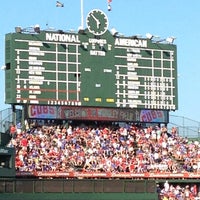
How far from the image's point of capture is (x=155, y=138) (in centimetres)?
5678

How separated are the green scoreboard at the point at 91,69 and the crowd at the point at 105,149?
2.17 meters

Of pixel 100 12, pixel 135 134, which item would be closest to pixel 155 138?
pixel 135 134

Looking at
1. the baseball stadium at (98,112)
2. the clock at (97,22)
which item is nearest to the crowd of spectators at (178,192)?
the baseball stadium at (98,112)

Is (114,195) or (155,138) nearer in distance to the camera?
(114,195)

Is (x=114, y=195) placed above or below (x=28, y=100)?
below

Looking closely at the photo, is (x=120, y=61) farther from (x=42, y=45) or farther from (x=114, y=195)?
(x=114, y=195)

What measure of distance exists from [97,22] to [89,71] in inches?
142

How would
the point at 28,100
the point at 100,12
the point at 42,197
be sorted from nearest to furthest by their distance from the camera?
the point at 42,197 < the point at 28,100 < the point at 100,12

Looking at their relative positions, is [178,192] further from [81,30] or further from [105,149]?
[81,30]

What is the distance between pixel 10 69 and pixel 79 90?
5230 millimetres

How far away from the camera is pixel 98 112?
54688 millimetres

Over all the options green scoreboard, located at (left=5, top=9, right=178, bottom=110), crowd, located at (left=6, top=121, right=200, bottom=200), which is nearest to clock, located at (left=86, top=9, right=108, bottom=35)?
green scoreboard, located at (left=5, top=9, right=178, bottom=110)

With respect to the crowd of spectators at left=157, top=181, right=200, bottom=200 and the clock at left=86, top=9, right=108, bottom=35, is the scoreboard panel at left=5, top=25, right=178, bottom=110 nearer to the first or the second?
the clock at left=86, top=9, right=108, bottom=35

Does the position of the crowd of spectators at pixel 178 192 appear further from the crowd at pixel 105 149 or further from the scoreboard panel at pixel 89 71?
the scoreboard panel at pixel 89 71
